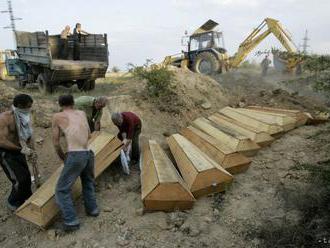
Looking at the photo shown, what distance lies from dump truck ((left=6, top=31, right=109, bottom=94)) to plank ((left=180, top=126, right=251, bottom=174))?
627 cm

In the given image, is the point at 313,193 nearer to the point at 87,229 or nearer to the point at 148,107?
the point at 87,229

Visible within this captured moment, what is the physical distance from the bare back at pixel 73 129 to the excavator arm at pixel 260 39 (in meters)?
11.7

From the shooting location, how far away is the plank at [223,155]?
228 inches

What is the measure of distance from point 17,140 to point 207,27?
43.7 ft

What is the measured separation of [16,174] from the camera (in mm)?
4930

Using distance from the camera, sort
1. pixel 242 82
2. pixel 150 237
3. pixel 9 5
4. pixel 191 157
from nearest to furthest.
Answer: pixel 150 237 < pixel 191 157 < pixel 242 82 < pixel 9 5

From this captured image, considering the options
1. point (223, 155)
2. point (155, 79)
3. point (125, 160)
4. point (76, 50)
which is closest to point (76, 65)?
point (76, 50)

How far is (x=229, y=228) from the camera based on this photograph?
4.61 meters

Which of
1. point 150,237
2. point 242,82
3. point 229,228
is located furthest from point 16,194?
point 242,82

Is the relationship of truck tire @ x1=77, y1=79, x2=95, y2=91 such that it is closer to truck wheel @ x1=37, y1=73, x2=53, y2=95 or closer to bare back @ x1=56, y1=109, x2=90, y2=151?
truck wheel @ x1=37, y1=73, x2=53, y2=95

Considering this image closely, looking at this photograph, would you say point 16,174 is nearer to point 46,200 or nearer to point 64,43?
point 46,200

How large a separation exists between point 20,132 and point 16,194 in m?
0.92

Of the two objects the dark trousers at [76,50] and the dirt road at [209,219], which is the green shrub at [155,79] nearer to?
the dirt road at [209,219]

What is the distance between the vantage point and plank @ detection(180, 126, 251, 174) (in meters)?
5.78
